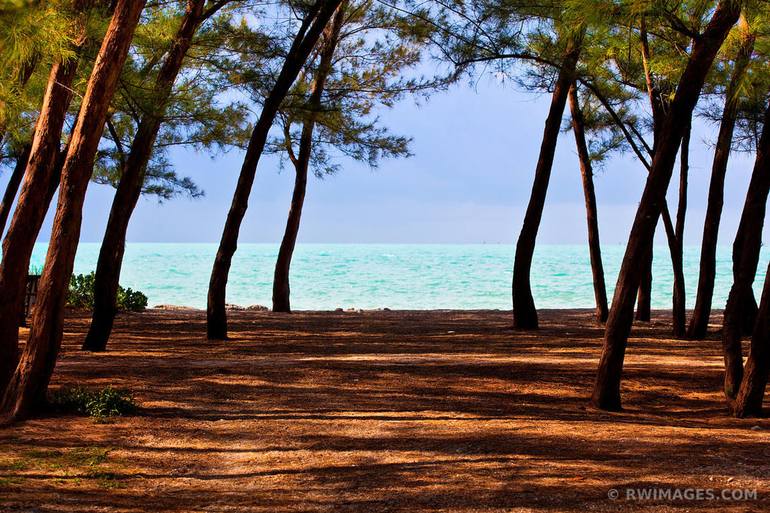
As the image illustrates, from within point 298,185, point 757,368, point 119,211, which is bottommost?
point 757,368

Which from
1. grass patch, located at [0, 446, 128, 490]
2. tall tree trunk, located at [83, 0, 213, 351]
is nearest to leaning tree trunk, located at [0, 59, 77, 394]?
grass patch, located at [0, 446, 128, 490]

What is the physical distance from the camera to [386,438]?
20.9ft

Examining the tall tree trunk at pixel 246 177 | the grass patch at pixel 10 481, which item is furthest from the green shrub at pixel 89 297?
the grass patch at pixel 10 481

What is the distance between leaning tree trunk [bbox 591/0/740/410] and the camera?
7.24 metres

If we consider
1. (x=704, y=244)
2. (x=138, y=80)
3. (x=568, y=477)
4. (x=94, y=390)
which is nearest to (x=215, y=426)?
(x=94, y=390)

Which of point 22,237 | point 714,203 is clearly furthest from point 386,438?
point 714,203

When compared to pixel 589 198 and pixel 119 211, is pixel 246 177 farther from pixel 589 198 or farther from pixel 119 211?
pixel 589 198

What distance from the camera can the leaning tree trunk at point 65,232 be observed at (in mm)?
→ 6797

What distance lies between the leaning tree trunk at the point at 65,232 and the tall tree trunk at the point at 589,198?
11.3m

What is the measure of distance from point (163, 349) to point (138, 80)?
157 inches

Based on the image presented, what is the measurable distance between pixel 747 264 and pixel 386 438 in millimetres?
3630

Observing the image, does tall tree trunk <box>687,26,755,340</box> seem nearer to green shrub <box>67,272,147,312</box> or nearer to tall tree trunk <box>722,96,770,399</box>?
tall tree trunk <box>722,96,770,399</box>

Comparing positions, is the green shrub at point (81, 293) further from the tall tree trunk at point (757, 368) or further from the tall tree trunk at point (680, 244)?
the tall tree trunk at point (757, 368)

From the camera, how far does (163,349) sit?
11.9m
